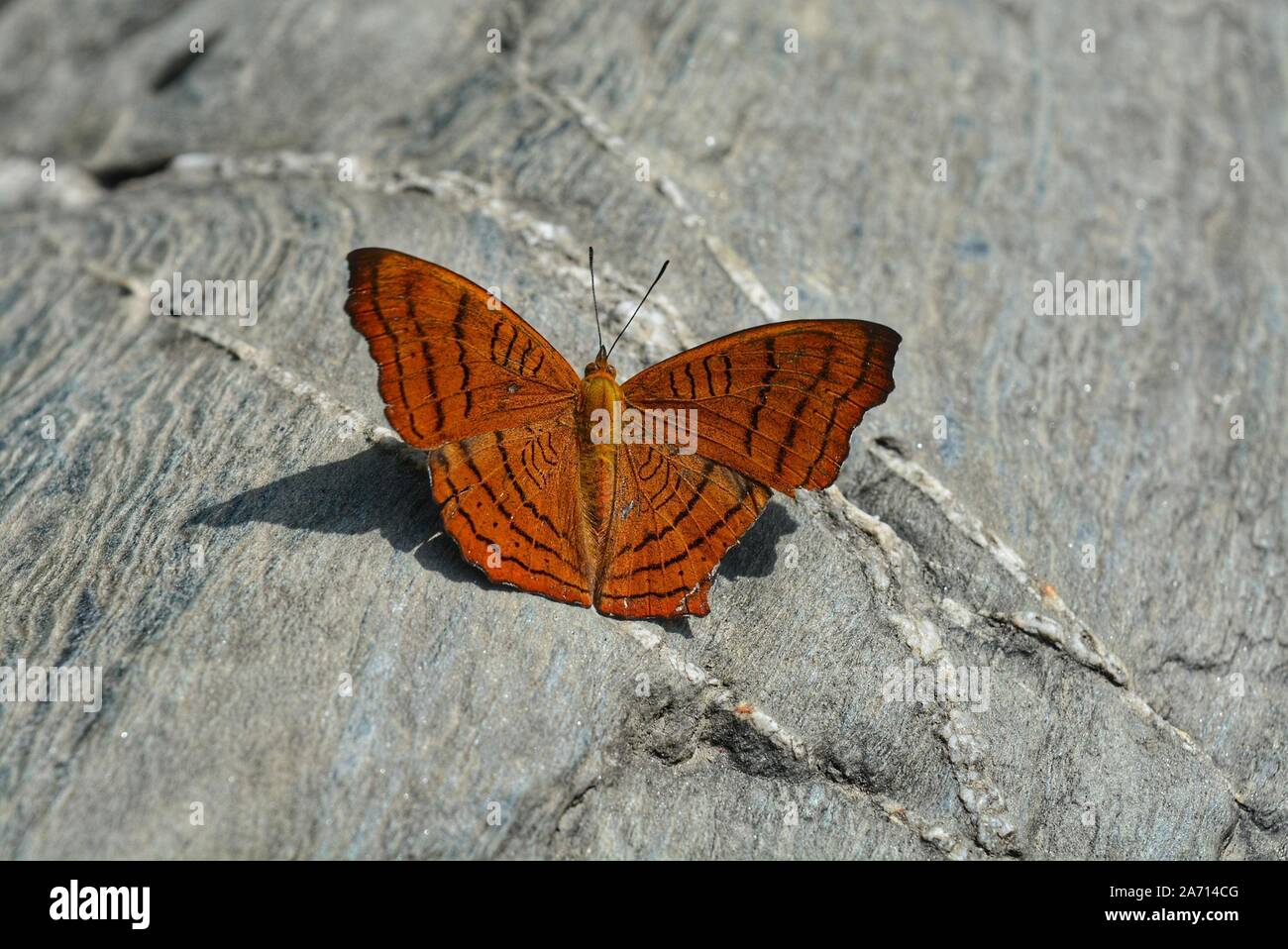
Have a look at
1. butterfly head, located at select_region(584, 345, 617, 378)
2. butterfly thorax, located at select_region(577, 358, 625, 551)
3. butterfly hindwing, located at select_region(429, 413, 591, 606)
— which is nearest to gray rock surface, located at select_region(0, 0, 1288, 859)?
butterfly hindwing, located at select_region(429, 413, 591, 606)

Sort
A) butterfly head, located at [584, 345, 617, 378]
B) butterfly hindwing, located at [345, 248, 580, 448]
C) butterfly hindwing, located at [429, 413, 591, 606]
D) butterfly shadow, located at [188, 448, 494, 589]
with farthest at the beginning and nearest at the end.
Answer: butterfly shadow, located at [188, 448, 494, 589]
butterfly head, located at [584, 345, 617, 378]
butterfly hindwing, located at [429, 413, 591, 606]
butterfly hindwing, located at [345, 248, 580, 448]

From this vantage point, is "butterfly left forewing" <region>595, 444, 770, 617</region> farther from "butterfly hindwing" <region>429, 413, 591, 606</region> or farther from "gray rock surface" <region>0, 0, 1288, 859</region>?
"gray rock surface" <region>0, 0, 1288, 859</region>

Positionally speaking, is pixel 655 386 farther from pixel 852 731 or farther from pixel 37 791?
pixel 37 791

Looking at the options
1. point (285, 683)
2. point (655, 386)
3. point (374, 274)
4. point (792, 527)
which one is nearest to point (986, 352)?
point (792, 527)

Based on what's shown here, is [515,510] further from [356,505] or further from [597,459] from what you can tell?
[356,505]

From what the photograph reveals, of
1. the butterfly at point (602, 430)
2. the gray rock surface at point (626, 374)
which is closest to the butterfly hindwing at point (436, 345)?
the butterfly at point (602, 430)

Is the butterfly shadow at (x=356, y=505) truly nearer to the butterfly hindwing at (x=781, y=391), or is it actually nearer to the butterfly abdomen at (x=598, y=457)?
the butterfly abdomen at (x=598, y=457)

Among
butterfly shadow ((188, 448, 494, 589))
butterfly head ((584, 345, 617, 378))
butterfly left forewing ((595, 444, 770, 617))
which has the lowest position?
butterfly shadow ((188, 448, 494, 589))
